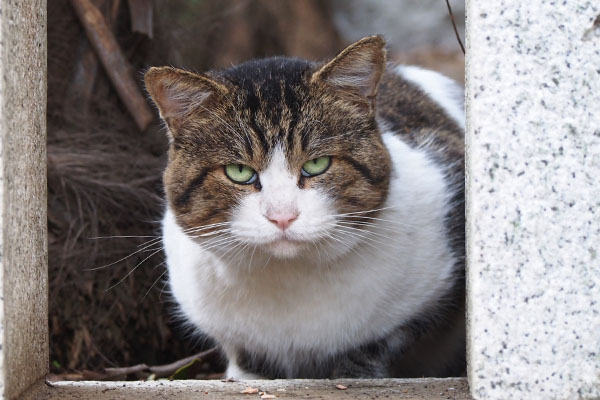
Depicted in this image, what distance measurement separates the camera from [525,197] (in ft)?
6.25

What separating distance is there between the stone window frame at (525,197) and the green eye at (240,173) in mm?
626

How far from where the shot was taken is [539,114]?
6.19 feet

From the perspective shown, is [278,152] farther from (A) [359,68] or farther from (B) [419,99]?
(B) [419,99]

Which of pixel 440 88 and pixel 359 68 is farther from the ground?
pixel 440 88

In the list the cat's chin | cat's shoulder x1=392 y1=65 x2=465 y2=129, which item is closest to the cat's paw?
the cat's chin

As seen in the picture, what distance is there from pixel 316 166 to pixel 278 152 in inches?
5.3

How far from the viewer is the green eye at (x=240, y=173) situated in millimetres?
2311

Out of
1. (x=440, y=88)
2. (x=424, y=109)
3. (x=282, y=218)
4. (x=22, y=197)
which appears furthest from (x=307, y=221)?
(x=440, y=88)

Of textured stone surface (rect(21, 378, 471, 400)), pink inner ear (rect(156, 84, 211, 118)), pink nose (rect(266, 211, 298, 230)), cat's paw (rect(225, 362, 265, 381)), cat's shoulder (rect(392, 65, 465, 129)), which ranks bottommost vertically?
cat's paw (rect(225, 362, 265, 381))

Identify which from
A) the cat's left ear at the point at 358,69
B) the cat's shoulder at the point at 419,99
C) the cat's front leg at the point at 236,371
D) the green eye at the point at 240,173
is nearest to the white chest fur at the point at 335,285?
the cat's front leg at the point at 236,371

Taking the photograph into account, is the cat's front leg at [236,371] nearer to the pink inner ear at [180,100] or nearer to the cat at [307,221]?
the cat at [307,221]

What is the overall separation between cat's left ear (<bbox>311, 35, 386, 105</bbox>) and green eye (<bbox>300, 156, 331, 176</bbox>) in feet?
0.79

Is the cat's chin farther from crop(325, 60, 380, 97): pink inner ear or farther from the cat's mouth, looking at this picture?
crop(325, 60, 380, 97): pink inner ear

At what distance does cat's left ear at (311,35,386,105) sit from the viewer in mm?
2311
